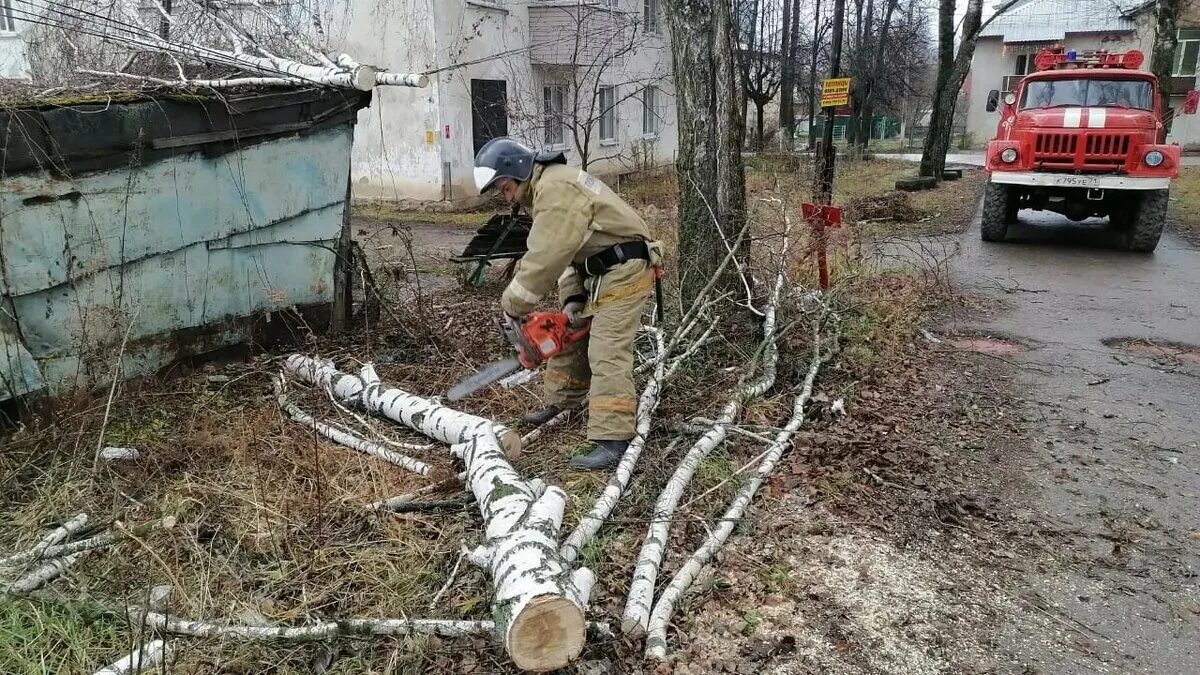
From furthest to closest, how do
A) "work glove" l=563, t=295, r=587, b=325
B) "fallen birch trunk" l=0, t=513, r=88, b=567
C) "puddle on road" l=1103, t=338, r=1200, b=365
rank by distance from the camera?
"puddle on road" l=1103, t=338, r=1200, b=365
"work glove" l=563, t=295, r=587, b=325
"fallen birch trunk" l=0, t=513, r=88, b=567

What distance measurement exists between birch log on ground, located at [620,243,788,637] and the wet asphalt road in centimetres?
126

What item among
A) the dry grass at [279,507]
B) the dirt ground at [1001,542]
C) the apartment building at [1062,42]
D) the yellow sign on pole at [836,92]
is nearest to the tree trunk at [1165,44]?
the yellow sign on pole at [836,92]

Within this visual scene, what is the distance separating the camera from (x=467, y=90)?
13.8m

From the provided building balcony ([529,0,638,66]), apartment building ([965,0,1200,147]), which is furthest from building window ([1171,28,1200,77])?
building balcony ([529,0,638,66])

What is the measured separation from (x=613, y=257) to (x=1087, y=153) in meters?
8.13

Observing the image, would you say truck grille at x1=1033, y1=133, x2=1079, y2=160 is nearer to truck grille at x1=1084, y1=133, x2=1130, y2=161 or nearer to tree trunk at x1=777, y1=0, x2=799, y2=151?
truck grille at x1=1084, y1=133, x2=1130, y2=161

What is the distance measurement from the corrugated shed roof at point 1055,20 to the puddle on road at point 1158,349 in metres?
30.4

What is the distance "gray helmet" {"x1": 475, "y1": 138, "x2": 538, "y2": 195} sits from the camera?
372cm

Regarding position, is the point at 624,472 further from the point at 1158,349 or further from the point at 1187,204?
the point at 1187,204

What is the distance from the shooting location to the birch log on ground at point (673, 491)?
2740mm

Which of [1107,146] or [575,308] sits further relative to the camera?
[1107,146]

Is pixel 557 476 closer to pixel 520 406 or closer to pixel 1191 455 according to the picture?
pixel 520 406

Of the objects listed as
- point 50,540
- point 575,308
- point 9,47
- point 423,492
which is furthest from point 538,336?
point 9,47

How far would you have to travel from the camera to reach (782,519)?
350 cm
